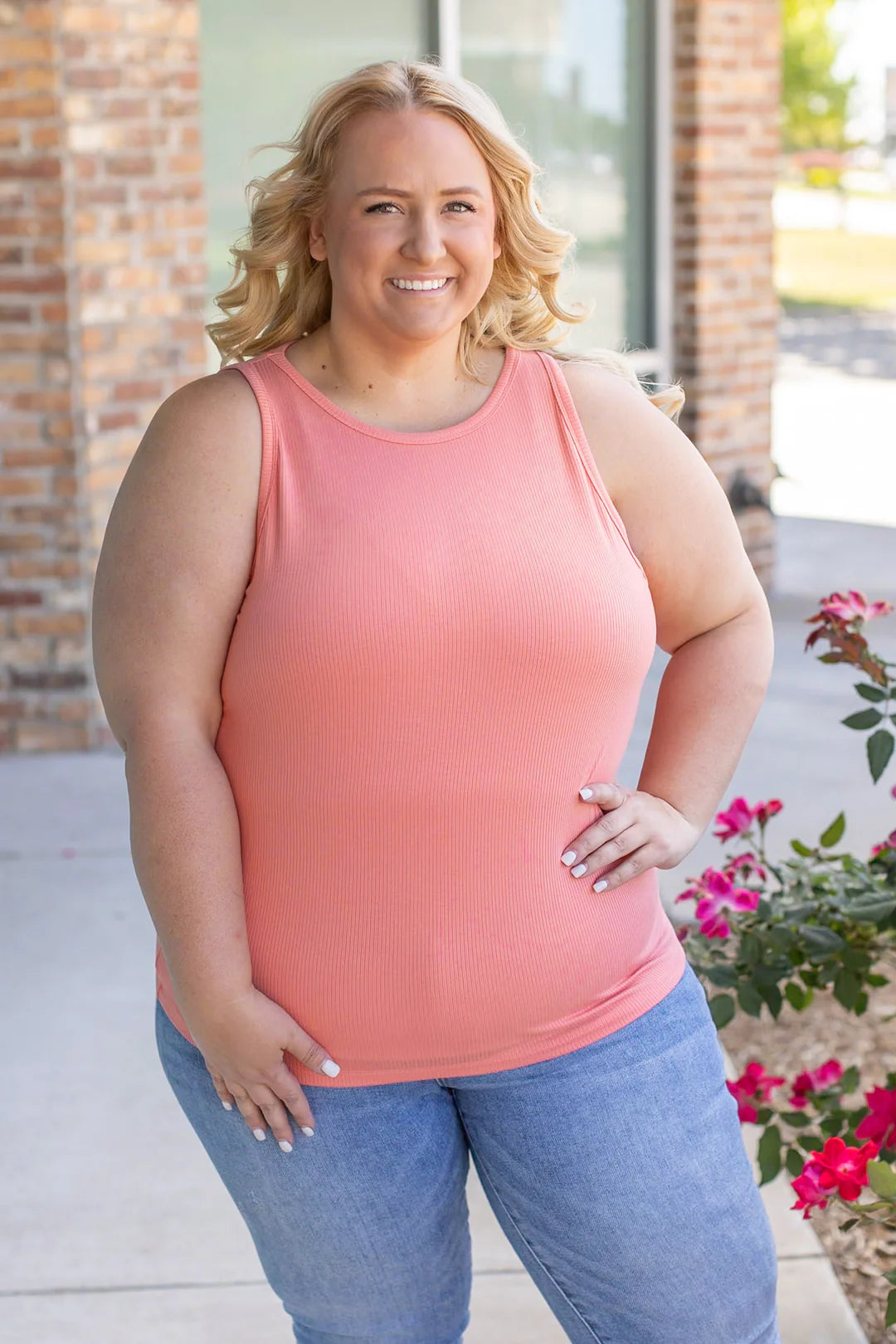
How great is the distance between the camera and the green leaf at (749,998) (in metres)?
2.48

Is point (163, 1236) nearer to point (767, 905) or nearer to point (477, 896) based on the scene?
point (767, 905)

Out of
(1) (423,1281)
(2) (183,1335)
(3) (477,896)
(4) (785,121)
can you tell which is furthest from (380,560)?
(4) (785,121)

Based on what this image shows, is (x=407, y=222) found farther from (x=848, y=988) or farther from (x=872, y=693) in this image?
(x=848, y=988)

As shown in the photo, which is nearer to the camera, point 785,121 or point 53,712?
point 53,712

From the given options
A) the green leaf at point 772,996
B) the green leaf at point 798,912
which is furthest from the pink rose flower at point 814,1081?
the green leaf at point 798,912

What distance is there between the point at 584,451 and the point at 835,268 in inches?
1262

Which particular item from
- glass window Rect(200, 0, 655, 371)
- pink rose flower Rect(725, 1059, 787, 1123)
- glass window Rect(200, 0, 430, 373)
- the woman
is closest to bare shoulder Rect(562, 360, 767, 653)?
the woman

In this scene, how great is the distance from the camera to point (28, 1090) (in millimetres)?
3258

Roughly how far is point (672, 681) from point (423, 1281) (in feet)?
2.33

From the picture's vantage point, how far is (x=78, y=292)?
4969mm

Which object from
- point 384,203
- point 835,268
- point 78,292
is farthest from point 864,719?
point 835,268

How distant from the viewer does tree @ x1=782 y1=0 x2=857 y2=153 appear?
39594 mm

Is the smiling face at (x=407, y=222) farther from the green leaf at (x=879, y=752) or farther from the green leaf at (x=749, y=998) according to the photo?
the green leaf at (x=749, y=998)

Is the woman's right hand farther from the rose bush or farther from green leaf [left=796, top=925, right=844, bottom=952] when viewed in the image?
green leaf [left=796, top=925, right=844, bottom=952]
